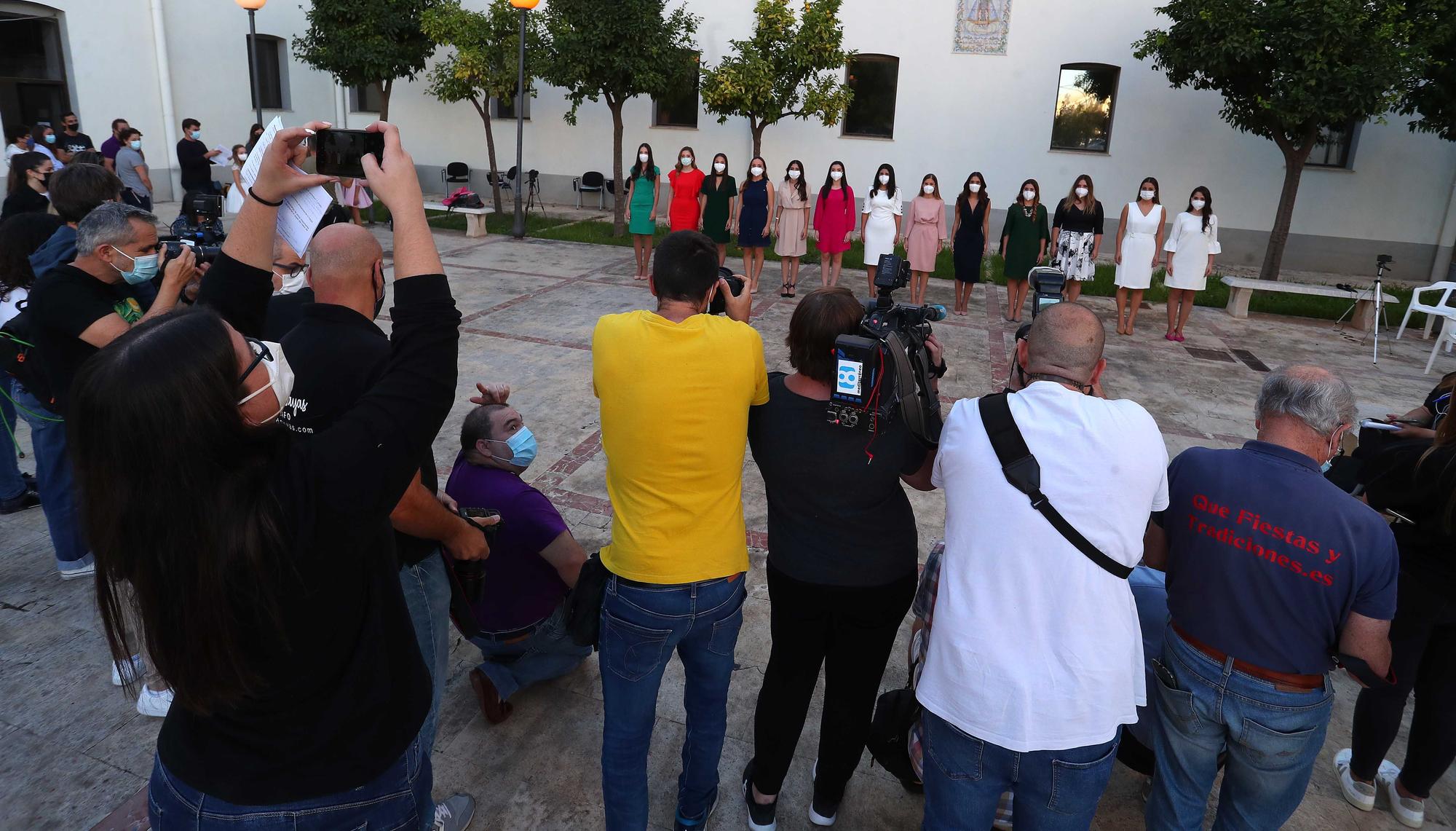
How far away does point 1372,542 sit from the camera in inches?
75.7

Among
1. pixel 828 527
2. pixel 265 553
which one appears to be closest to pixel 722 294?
pixel 828 527

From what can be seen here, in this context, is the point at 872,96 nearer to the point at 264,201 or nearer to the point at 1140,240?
the point at 1140,240

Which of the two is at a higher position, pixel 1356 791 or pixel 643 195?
pixel 643 195

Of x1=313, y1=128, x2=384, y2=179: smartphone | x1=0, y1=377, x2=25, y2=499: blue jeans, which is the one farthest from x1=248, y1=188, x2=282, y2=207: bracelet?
x1=0, y1=377, x2=25, y2=499: blue jeans

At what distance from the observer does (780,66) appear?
42.3 ft

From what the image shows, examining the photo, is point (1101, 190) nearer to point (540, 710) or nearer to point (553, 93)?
point (553, 93)

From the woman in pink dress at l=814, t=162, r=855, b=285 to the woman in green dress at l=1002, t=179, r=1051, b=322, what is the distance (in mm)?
1840

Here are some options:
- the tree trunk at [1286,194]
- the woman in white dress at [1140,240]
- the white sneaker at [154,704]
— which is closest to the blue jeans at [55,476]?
the white sneaker at [154,704]

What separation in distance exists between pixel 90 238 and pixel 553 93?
15.7 meters

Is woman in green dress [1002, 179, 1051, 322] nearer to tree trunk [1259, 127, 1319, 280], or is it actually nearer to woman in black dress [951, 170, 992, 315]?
woman in black dress [951, 170, 992, 315]

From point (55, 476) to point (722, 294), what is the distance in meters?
3.22

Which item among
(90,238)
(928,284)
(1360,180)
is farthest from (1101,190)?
(90,238)

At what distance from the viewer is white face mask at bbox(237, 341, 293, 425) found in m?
1.28

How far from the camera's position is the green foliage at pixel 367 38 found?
1385 cm
